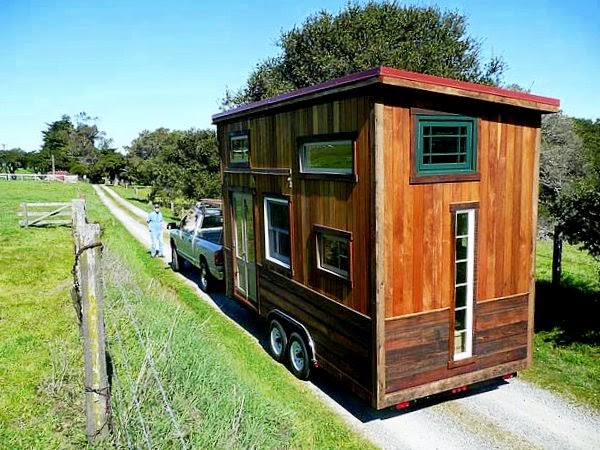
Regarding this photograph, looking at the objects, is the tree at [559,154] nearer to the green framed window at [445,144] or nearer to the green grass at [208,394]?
the green framed window at [445,144]

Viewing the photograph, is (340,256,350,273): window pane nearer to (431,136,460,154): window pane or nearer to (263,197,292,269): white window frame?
(263,197,292,269): white window frame

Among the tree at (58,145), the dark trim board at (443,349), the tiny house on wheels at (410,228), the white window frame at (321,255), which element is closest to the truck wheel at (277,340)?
the tiny house on wheels at (410,228)

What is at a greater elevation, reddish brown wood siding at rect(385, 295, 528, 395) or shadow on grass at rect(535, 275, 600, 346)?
reddish brown wood siding at rect(385, 295, 528, 395)

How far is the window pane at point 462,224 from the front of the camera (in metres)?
5.83

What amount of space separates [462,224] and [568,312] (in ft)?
14.5

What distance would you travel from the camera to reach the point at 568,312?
8.87 meters

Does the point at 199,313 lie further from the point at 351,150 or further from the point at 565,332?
the point at 565,332

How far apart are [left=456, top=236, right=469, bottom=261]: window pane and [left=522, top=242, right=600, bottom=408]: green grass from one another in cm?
→ 232

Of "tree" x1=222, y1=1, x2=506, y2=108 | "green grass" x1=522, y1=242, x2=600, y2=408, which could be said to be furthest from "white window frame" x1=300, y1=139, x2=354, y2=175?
"tree" x1=222, y1=1, x2=506, y2=108

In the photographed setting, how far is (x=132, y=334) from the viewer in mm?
6672

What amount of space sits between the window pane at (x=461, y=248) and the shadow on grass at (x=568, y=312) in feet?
10.3

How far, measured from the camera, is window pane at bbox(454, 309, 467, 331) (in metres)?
5.97

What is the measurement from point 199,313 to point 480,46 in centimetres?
2063

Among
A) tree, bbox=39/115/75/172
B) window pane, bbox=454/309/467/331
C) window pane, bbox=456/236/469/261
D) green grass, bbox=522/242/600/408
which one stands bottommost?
green grass, bbox=522/242/600/408
